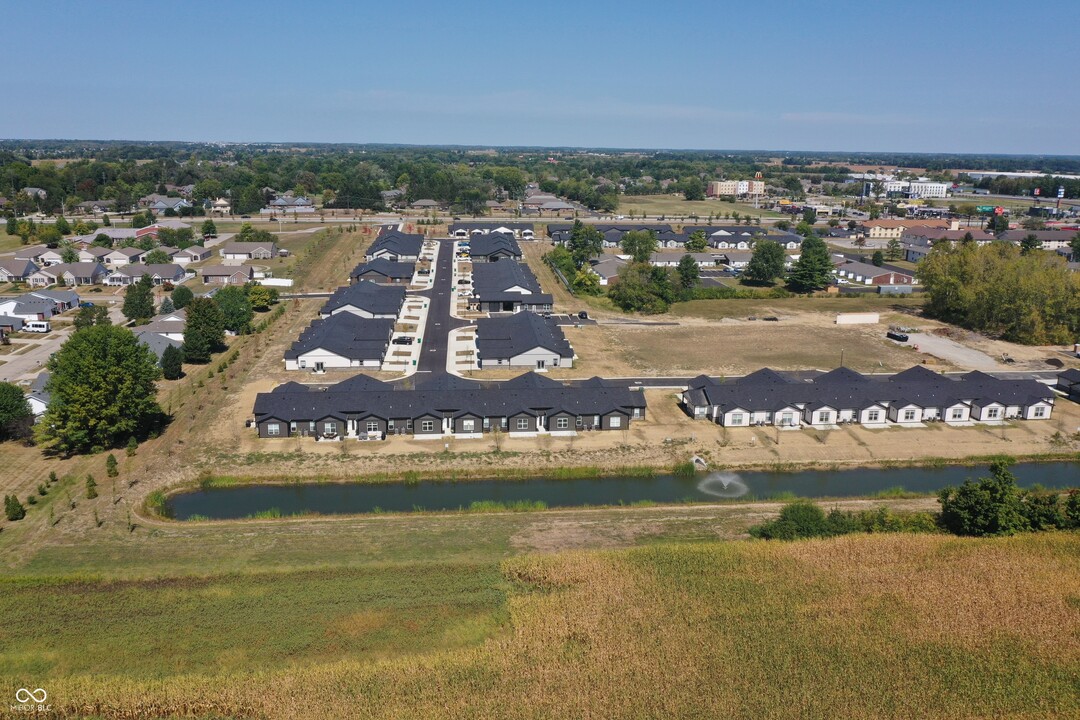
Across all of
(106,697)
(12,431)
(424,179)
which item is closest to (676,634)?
(106,697)

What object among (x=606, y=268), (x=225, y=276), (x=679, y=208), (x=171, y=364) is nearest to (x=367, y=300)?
(x=171, y=364)

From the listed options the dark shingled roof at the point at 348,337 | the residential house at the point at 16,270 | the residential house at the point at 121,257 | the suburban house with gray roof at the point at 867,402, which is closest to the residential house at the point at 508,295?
the dark shingled roof at the point at 348,337

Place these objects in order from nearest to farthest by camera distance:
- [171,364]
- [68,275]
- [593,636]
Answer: [593,636] < [171,364] < [68,275]

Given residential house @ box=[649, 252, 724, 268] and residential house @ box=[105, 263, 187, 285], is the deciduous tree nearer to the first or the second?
residential house @ box=[105, 263, 187, 285]

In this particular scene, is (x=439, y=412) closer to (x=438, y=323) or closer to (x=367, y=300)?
(x=438, y=323)

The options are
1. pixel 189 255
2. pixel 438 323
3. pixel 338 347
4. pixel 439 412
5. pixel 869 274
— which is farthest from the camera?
pixel 189 255

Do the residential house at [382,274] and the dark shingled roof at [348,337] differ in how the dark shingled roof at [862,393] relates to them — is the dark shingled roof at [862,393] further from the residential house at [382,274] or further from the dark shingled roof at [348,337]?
the residential house at [382,274]

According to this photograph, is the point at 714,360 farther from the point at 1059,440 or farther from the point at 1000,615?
the point at 1000,615
